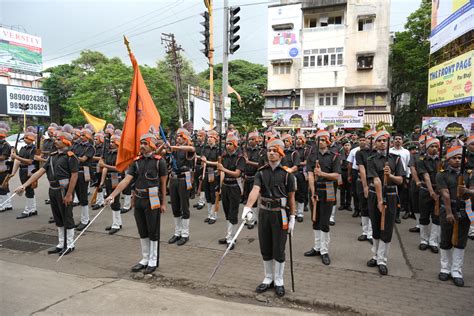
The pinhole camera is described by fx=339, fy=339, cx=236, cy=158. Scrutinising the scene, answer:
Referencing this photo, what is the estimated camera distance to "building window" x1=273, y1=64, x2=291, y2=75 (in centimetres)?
3509

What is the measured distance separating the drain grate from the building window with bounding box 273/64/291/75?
30547 mm

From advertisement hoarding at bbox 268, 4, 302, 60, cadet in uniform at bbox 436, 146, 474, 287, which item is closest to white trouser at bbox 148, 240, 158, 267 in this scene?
cadet in uniform at bbox 436, 146, 474, 287

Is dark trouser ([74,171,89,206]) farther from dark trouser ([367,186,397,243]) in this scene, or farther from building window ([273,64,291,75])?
building window ([273,64,291,75])

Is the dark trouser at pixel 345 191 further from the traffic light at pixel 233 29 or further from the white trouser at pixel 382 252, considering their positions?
the traffic light at pixel 233 29

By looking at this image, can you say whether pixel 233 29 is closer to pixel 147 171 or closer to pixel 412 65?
pixel 147 171

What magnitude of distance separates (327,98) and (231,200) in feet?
95.3

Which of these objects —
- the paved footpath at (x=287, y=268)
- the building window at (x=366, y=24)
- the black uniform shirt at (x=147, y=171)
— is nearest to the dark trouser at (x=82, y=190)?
the paved footpath at (x=287, y=268)

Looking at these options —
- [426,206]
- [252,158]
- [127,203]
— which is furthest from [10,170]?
[426,206]

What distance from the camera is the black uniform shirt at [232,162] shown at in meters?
7.62

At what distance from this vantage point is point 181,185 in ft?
24.8

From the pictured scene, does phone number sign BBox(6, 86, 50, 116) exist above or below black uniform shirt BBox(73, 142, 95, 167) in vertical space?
above

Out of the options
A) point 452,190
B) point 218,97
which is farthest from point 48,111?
point 452,190

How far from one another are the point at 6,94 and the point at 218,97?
24.9 m

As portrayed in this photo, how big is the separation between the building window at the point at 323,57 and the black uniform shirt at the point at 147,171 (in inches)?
1207
